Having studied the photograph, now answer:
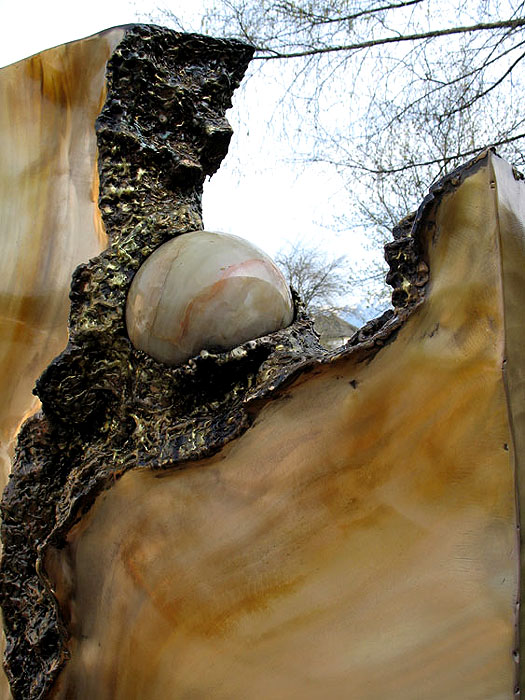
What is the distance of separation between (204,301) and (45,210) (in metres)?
0.29

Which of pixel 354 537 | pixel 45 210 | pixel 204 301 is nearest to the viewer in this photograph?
pixel 354 537

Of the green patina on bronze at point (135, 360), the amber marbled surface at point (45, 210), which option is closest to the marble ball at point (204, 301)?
the green patina on bronze at point (135, 360)

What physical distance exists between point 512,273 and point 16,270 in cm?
55

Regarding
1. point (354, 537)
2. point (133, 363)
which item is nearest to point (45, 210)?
point (133, 363)

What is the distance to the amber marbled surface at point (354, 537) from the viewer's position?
0.39m

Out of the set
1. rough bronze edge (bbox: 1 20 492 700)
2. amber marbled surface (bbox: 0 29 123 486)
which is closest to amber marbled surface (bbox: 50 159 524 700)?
rough bronze edge (bbox: 1 20 492 700)

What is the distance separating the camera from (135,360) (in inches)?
22.9

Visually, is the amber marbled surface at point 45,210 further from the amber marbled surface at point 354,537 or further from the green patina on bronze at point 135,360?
the amber marbled surface at point 354,537

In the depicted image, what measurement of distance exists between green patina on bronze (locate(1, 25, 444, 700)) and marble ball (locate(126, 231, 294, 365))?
2 centimetres

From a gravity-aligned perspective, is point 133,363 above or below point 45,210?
below

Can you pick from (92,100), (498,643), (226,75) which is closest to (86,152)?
(92,100)

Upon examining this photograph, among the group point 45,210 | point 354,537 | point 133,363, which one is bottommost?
point 354,537

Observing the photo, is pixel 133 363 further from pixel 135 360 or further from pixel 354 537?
pixel 354 537

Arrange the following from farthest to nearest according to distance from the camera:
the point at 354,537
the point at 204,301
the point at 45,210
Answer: the point at 45,210
the point at 204,301
the point at 354,537
